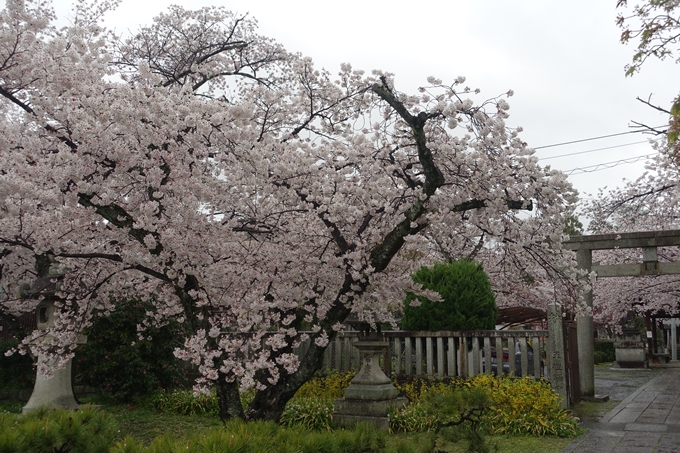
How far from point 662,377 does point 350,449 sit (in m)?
17.1

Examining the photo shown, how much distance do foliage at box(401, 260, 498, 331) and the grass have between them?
2608 millimetres

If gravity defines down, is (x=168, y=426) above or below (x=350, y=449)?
below

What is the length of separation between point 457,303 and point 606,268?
15.4 feet

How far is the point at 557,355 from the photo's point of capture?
848 cm

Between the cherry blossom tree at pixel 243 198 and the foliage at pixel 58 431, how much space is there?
1835mm

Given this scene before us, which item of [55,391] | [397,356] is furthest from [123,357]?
[397,356]

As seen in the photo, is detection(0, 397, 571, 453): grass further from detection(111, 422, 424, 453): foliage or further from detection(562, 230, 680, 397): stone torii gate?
detection(562, 230, 680, 397): stone torii gate

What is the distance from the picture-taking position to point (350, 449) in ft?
11.4

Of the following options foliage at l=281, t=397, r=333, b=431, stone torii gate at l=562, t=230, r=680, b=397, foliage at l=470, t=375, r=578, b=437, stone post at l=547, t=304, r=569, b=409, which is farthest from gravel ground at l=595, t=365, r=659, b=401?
foliage at l=281, t=397, r=333, b=431

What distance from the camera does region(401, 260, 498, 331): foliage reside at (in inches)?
379

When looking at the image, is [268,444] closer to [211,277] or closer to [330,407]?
[211,277]

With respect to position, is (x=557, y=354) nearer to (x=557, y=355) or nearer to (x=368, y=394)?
(x=557, y=355)

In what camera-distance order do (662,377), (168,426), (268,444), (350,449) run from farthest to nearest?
1. (662,377)
2. (168,426)
3. (350,449)
4. (268,444)

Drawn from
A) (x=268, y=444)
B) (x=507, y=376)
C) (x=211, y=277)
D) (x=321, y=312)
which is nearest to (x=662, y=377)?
(x=507, y=376)
